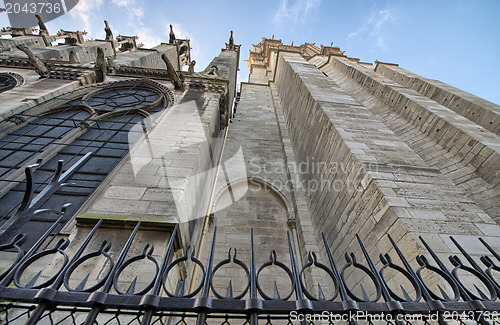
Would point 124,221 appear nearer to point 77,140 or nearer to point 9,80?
point 77,140

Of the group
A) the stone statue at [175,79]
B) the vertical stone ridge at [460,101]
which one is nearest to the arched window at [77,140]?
the stone statue at [175,79]

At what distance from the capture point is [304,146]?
6.43 metres

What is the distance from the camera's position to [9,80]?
6.82 m

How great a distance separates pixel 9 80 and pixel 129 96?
3.84 meters

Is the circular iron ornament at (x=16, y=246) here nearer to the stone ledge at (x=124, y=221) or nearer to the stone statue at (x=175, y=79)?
the stone ledge at (x=124, y=221)

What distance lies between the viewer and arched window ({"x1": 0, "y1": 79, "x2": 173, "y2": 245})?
139 inches

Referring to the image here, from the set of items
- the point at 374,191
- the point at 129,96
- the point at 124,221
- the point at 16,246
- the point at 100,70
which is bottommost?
the point at 129,96

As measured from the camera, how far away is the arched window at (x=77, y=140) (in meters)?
3.52

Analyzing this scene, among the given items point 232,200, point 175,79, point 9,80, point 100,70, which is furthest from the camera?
point 100,70

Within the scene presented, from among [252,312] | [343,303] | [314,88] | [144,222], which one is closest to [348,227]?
[343,303]

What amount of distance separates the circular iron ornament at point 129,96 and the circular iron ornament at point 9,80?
229 cm

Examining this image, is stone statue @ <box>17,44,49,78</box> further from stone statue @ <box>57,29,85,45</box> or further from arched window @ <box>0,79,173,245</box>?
stone statue @ <box>57,29,85,45</box>

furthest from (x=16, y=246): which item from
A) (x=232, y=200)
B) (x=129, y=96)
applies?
(x=129, y=96)

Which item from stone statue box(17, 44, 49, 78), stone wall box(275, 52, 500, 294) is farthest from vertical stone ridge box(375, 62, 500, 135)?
stone statue box(17, 44, 49, 78)
